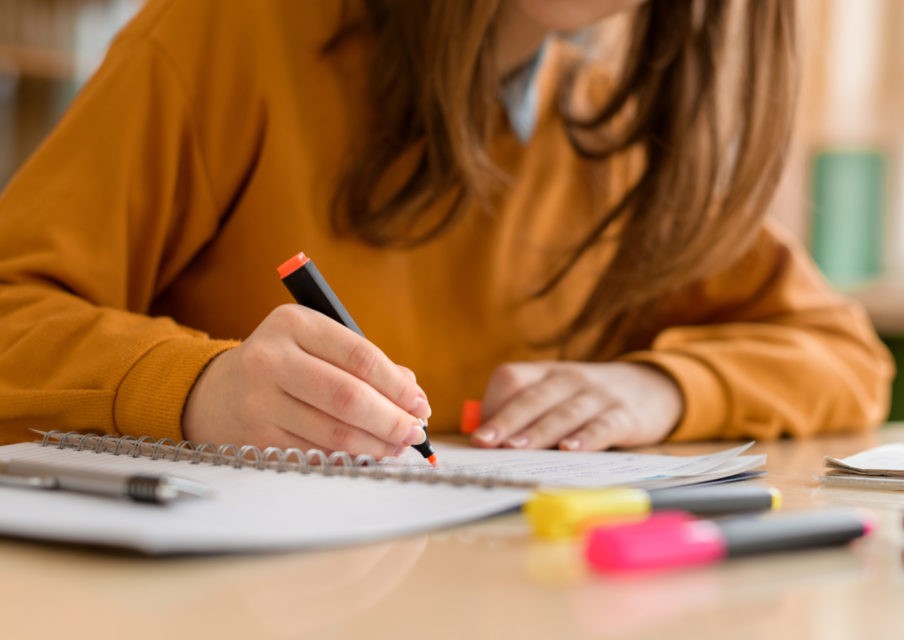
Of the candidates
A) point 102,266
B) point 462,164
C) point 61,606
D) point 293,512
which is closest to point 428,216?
point 462,164

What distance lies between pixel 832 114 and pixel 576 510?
7.74 feet

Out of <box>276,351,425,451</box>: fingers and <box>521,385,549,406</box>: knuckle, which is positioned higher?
<box>276,351,425,451</box>: fingers

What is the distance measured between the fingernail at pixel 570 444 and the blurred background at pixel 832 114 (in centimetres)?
175

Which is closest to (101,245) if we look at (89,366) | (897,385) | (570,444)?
(89,366)

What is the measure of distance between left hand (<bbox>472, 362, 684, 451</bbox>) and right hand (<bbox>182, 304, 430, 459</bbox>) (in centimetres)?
19

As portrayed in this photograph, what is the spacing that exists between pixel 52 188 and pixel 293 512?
0.52 metres

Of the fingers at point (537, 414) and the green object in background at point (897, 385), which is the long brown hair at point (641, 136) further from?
the green object in background at point (897, 385)

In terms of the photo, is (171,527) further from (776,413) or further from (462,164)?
(776,413)

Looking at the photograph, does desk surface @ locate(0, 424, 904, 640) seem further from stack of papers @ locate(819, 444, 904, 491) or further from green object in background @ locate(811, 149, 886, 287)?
green object in background @ locate(811, 149, 886, 287)

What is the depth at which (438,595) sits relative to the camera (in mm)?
354

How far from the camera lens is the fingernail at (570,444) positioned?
2.50 feet

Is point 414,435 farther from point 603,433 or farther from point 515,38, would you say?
point 515,38

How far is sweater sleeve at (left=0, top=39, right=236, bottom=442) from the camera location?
27.1 inches

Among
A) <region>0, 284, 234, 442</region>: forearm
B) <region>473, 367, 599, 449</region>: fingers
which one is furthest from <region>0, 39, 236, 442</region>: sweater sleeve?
<region>473, 367, 599, 449</region>: fingers
